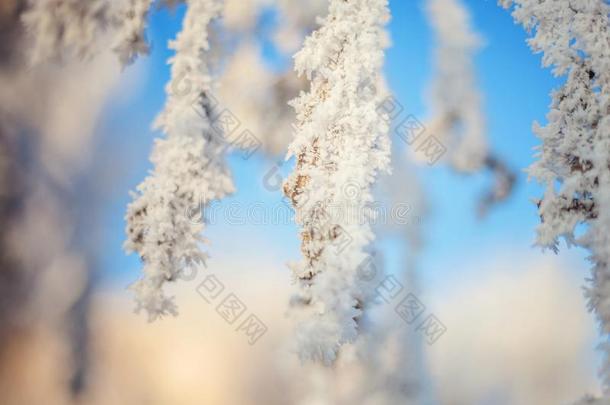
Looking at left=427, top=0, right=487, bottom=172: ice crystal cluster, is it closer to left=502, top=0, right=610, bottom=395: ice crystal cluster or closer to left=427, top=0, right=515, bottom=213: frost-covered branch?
left=427, top=0, right=515, bottom=213: frost-covered branch

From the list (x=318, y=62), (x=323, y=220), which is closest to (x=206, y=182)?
(x=323, y=220)

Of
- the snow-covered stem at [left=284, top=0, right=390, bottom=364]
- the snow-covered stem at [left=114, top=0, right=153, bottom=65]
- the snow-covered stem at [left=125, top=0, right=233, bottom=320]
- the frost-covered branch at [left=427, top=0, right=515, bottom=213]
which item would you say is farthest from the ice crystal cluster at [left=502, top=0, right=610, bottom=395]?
the snow-covered stem at [left=114, top=0, right=153, bottom=65]

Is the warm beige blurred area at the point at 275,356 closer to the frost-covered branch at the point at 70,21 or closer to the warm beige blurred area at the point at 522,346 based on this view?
the warm beige blurred area at the point at 522,346

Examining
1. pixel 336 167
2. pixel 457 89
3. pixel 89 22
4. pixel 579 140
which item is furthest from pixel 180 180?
pixel 457 89

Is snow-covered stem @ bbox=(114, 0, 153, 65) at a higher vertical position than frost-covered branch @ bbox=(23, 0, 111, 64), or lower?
lower

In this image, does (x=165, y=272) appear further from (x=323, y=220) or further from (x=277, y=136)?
(x=277, y=136)

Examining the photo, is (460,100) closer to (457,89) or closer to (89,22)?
(457,89)
